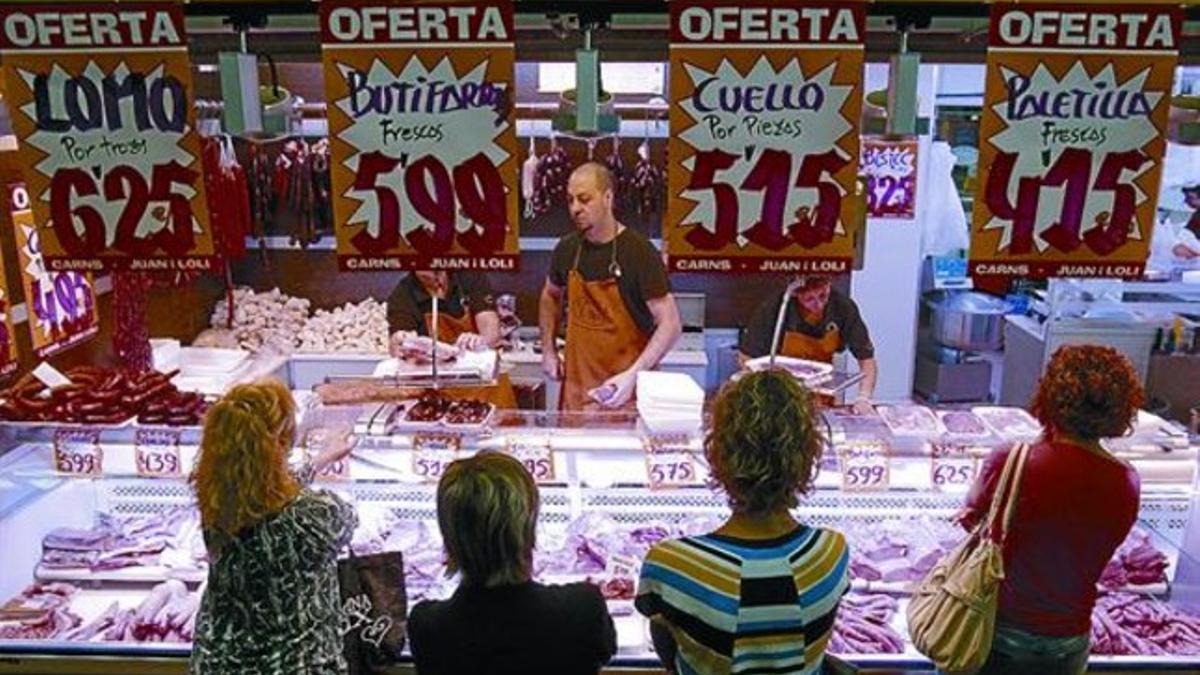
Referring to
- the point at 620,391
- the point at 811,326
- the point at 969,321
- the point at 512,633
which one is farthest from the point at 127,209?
the point at 969,321

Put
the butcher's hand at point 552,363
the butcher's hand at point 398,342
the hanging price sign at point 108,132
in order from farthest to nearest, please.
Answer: the butcher's hand at point 552,363, the butcher's hand at point 398,342, the hanging price sign at point 108,132

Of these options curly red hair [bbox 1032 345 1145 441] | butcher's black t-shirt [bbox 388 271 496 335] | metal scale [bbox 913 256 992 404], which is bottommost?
metal scale [bbox 913 256 992 404]

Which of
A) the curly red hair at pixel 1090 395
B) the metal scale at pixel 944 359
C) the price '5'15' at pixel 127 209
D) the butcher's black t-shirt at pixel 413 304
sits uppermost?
the price '5'15' at pixel 127 209

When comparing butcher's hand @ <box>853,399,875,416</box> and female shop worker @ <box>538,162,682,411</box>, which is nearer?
butcher's hand @ <box>853,399,875,416</box>

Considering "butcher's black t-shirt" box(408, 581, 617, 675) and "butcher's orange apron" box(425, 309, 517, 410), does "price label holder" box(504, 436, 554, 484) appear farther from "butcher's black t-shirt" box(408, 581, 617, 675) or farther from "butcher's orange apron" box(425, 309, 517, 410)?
"butcher's orange apron" box(425, 309, 517, 410)

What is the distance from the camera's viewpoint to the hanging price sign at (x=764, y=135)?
3451mm

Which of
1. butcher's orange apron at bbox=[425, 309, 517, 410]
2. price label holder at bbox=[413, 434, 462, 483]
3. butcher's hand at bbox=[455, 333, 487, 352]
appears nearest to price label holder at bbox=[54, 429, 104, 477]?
price label holder at bbox=[413, 434, 462, 483]

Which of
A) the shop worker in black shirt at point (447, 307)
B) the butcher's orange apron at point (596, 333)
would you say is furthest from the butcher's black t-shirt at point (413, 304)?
the butcher's orange apron at point (596, 333)

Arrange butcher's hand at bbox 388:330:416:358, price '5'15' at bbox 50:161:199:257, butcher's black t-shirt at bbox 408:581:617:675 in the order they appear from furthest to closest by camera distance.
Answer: butcher's hand at bbox 388:330:416:358
price '5'15' at bbox 50:161:199:257
butcher's black t-shirt at bbox 408:581:617:675

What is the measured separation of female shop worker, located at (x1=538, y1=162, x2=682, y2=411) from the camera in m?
6.35

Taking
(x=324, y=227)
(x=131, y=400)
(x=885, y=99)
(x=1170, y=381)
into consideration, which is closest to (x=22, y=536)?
(x=131, y=400)

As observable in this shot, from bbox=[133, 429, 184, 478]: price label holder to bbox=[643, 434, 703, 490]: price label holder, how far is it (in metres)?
1.95

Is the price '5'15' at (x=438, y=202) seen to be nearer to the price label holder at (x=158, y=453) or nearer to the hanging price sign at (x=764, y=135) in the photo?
the hanging price sign at (x=764, y=135)

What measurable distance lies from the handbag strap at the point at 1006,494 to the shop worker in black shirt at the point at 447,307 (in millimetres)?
3912
